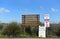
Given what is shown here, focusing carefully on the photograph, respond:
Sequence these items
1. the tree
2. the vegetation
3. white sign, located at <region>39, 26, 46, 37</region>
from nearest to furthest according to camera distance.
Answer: white sign, located at <region>39, 26, 46, 37</region>
the vegetation
the tree

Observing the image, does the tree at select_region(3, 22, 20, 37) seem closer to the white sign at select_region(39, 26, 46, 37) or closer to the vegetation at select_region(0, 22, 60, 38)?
the vegetation at select_region(0, 22, 60, 38)

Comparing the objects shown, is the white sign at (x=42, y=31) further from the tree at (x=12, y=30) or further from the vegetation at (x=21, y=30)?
the tree at (x=12, y=30)

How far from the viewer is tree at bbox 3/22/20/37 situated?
83.9 ft

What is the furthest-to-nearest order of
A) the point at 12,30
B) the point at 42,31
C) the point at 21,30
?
the point at 21,30, the point at 12,30, the point at 42,31

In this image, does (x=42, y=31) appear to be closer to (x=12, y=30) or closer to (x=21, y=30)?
(x=21, y=30)

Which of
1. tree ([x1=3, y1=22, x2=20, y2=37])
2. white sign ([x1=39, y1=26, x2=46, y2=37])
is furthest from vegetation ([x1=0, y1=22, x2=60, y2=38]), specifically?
white sign ([x1=39, y1=26, x2=46, y2=37])

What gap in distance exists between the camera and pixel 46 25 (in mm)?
24266

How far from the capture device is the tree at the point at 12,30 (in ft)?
83.9

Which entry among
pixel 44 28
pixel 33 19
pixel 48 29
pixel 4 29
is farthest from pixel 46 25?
pixel 4 29

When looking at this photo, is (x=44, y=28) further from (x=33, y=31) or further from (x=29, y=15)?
(x=29, y=15)

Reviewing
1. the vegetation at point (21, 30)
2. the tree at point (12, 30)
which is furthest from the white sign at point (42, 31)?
the tree at point (12, 30)

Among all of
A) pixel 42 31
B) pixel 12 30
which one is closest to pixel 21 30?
pixel 12 30

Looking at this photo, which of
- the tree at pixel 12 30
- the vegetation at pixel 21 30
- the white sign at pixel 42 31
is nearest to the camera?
the white sign at pixel 42 31

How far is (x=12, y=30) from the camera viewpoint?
26.2 m
